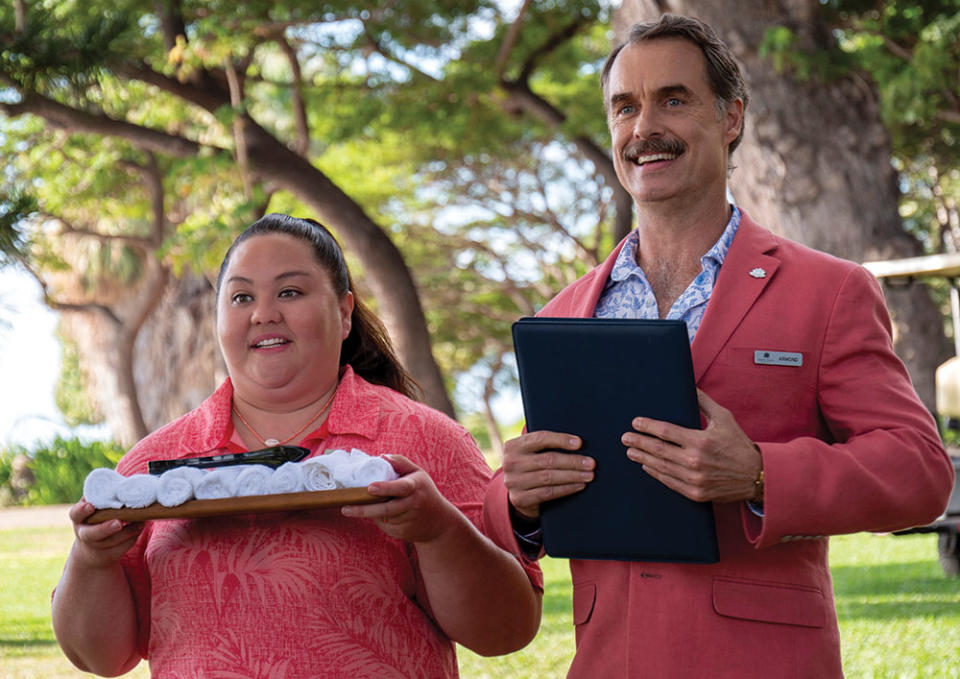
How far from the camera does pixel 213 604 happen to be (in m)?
2.29

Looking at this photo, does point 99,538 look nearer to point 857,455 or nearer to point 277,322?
point 277,322

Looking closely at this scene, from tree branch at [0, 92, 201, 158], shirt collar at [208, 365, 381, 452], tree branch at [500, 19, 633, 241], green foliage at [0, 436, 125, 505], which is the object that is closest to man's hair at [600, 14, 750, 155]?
shirt collar at [208, 365, 381, 452]

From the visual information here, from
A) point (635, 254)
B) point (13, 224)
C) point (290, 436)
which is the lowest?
point (290, 436)

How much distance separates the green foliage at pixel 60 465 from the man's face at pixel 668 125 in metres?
16.4

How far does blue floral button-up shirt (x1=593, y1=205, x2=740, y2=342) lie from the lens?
8.07ft

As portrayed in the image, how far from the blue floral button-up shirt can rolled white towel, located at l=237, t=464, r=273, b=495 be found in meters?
0.87

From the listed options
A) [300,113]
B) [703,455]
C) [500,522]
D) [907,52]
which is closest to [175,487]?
[500,522]

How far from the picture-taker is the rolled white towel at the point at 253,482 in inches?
81.1

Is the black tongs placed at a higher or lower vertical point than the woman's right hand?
higher

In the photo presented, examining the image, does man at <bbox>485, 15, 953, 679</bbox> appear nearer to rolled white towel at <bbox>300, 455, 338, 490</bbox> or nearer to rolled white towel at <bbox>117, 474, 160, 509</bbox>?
rolled white towel at <bbox>300, 455, 338, 490</bbox>

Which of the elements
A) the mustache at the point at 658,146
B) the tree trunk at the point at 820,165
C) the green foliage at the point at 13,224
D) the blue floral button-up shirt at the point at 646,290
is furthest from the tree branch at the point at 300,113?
the mustache at the point at 658,146

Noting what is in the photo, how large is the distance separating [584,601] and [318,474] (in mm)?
676

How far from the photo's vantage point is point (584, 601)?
7.91 ft

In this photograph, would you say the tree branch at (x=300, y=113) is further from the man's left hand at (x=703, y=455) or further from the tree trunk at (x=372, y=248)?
the man's left hand at (x=703, y=455)
